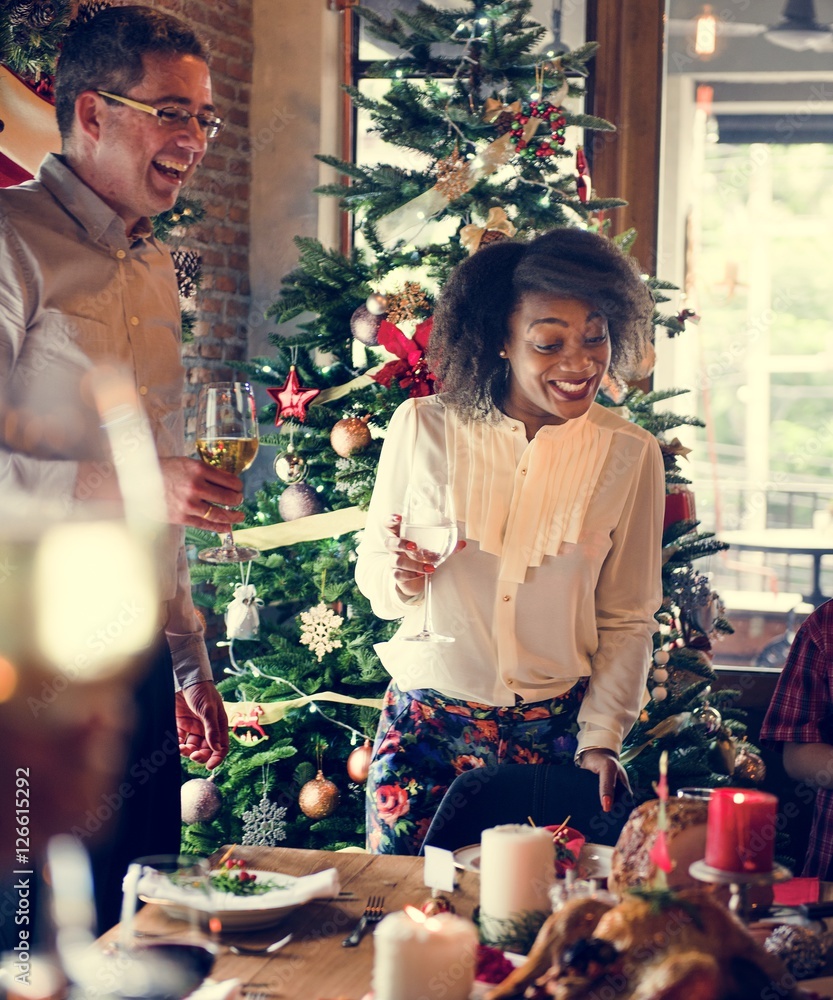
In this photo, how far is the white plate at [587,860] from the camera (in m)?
1.40

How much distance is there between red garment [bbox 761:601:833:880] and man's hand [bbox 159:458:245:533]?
3.78 feet

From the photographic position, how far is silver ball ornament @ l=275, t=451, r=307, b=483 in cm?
300

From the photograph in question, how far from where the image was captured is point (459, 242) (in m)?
2.88

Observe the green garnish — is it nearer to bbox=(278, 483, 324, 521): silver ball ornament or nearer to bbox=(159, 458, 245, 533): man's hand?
bbox=(159, 458, 245, 533): man's hand

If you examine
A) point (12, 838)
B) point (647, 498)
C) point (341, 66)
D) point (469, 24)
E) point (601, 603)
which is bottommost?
point (12, 838)

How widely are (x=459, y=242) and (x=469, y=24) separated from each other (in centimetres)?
54

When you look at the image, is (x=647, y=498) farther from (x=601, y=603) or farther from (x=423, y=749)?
(x=423, y=749)

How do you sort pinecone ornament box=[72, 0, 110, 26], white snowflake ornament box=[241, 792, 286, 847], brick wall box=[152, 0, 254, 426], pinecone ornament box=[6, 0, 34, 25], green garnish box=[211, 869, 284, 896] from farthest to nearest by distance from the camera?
brick wall box=[152, 0, 254, 426]
white snowflake ornament box=[241, 792, 286, 847]
pinecone ornament box=[6, 0, 34, 25]
pinecone ornament box=[72, 0, 110, 26]
green garnish box=[211, 869, 284, 896]

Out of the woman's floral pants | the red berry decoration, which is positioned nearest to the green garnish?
the woman's floral pants

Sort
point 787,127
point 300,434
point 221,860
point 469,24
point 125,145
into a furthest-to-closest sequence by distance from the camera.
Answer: point 787,127, point 300,434, point 469,24, point 125,145, point 221,860

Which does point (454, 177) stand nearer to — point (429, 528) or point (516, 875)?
point (429, 528)

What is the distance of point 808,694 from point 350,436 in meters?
1.25

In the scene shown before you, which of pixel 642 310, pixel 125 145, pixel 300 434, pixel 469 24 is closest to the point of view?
pixel 125 145

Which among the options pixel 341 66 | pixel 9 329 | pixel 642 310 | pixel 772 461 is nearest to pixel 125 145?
pixel 9 329
